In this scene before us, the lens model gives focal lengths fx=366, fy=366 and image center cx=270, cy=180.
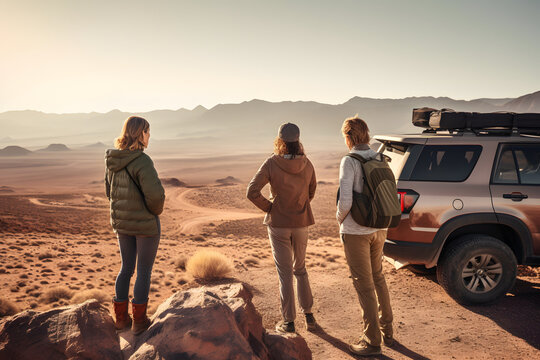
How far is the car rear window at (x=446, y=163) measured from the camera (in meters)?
4.48

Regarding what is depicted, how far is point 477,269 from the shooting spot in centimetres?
455

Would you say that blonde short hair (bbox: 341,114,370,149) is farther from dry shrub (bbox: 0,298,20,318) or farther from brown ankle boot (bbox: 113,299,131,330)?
dry shrub (bbox: 0,298,20,318)

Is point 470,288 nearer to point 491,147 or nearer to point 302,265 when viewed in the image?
point 491,147

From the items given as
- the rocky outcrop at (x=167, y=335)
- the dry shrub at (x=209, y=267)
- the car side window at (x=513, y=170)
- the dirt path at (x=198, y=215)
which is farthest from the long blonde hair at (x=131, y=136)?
the dirt path at (x=198, y=215)

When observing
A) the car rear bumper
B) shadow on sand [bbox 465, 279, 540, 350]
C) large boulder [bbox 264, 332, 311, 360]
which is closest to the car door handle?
Result: the car rear bumper

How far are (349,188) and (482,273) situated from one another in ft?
8.23

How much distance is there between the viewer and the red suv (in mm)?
4379

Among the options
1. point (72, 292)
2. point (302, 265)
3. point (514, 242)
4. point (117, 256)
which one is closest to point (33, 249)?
point (117, 256)

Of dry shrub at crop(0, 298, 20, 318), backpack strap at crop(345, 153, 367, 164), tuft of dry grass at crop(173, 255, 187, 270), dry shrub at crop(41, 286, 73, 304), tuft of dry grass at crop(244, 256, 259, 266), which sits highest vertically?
backpack strap at crop(345, 153, 367, 164)

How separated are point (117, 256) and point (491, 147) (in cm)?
843

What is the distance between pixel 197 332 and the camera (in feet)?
8.05

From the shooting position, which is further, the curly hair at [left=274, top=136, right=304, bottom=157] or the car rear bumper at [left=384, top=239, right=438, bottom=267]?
the car rear bumper at [left=384, top=239, right=438, bottom=267]

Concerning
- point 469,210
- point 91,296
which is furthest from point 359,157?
point 91,296

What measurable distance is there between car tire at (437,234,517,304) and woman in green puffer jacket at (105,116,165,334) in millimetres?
3521
